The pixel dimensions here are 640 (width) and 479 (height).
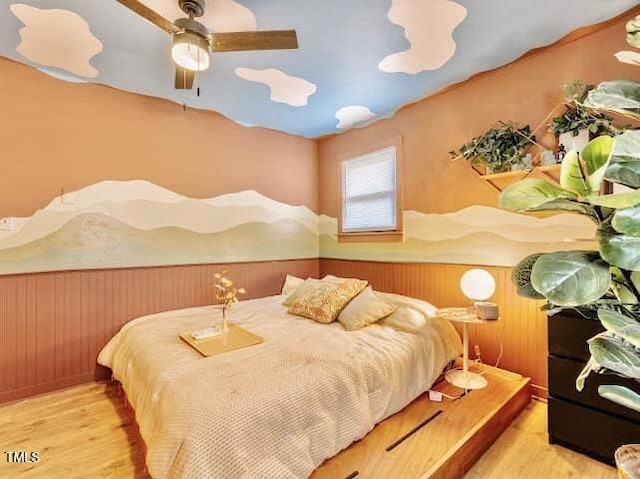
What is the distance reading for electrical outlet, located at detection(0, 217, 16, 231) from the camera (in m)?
2.41

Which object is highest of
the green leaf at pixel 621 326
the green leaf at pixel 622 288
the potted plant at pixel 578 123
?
the potted plant at pixel 578 123

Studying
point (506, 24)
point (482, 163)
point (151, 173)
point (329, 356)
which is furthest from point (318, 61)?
point (329, 356)

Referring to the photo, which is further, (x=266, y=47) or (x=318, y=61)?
(x=318, y=61)

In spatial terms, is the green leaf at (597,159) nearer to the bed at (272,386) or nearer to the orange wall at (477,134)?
the bed at (272,386)

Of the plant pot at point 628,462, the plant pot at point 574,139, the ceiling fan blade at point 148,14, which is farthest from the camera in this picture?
the plant pot at point 574,139

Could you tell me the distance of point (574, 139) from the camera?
203 centimetres

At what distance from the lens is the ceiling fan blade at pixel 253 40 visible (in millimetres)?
1735

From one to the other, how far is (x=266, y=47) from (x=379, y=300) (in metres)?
1.94

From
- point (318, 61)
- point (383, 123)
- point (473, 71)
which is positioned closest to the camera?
point (318, 61)

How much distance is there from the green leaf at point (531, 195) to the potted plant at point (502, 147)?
6.26 ft

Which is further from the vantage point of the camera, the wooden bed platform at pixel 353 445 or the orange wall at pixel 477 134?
the orange wall at pixel 477 134

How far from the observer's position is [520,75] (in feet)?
8.05

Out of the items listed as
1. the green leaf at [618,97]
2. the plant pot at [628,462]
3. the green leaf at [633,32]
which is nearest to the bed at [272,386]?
the plant pot at [628,462]

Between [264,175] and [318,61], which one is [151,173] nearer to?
[264,175]
